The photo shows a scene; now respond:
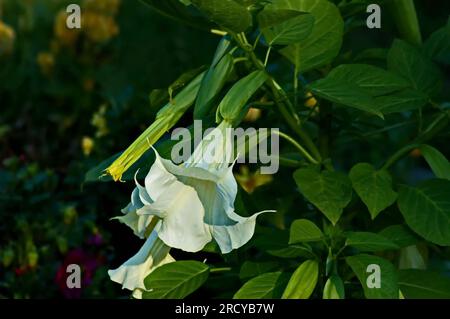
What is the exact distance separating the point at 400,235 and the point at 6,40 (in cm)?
212

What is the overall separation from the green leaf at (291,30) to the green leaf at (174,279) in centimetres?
41

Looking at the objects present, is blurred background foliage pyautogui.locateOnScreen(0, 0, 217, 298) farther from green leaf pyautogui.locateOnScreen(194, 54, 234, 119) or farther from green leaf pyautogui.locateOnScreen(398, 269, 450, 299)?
green leaf pyautogui.locateOnScreen(398, 269, 450, 299)

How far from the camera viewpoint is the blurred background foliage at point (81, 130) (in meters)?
2.15

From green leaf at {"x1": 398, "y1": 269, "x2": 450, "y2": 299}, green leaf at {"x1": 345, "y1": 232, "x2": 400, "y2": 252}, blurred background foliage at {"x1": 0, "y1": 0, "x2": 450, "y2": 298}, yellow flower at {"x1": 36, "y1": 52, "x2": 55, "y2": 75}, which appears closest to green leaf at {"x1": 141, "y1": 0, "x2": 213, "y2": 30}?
blurred background foliage at {"x1": 0, "y1": 0, "x2": 450, "y2": 298}

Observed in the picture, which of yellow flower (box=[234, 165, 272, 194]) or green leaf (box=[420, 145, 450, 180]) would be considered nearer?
green leaf (box=[420, 145, 450, 180])

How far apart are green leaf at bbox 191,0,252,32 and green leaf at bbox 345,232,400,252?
1.28 feet

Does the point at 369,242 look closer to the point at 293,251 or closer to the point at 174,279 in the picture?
the point at 293,251

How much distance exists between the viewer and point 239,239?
51.2 inches

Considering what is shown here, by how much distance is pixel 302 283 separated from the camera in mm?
1417

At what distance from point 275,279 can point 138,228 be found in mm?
251

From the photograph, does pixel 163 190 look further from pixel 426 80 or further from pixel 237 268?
pixel 426 80

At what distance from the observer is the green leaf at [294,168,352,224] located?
1421 mm

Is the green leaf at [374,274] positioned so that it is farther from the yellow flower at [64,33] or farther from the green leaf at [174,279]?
the yellow flower at [64,33]

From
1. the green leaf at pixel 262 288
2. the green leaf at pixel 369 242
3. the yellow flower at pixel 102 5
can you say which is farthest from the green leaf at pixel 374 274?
the yellow flower at pixel 102 5
